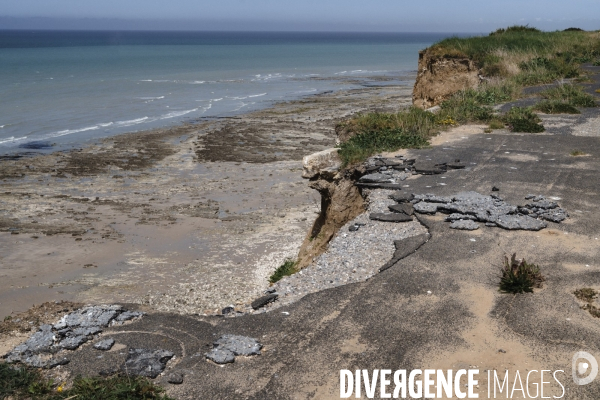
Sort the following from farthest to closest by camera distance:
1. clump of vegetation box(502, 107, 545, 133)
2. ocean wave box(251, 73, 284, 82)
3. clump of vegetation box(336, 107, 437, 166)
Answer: ocean wave box(251, 73, 284, 82), clump of vegetation box(502, 107, 545, 133), clump of vegetation box(336, 107, 437, 166)

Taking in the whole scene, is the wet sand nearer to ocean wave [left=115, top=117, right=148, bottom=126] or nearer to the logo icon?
ocean wave [left=115, top=117, right=148, bottom=126]

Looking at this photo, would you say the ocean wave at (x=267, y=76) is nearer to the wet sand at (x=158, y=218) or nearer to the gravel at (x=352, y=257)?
the wet sand at (x=158, y=218)

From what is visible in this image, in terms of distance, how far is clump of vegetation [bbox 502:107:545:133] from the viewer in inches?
569

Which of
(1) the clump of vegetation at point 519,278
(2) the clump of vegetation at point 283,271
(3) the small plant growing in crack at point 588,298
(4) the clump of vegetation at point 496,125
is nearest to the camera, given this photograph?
(3) the small plant growing in crack at point 588,298

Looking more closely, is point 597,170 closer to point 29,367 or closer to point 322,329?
point 322,329

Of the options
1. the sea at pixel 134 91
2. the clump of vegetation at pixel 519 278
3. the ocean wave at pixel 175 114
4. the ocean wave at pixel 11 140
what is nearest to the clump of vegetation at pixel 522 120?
the clump of vegetation at pixel 519 278

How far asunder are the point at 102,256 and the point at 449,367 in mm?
10712

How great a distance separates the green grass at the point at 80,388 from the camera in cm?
515

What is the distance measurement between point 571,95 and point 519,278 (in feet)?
44.1

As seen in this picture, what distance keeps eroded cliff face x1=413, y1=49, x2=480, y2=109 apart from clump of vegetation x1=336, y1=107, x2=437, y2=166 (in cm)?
861

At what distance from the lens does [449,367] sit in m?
5.47

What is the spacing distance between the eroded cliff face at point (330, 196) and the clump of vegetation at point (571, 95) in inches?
369

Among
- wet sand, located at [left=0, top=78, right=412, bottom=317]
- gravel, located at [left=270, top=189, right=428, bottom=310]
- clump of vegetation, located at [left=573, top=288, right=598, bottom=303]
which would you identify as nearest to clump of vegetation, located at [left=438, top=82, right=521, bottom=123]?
wet sand, located at [left=0, top=78, right=412, bottom=317]

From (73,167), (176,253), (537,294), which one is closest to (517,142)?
(537,294)
